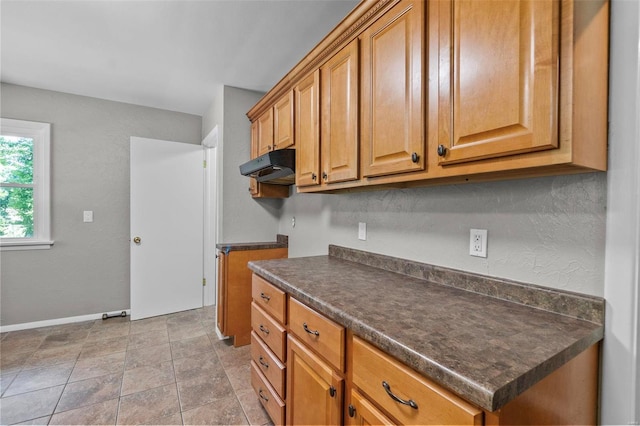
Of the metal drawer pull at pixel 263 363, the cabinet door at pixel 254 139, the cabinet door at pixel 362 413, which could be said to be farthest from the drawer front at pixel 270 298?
the cabinet door at pixel 254 139

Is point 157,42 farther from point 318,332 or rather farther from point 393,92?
point 318,332

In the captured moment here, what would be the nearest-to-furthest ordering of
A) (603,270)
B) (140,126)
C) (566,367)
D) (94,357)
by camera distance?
(566,367) < (603,270) < (94,357) < (140,126)

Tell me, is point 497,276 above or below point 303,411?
above

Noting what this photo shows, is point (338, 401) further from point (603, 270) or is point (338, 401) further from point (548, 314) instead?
point (603, 270)

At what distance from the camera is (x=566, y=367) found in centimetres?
75

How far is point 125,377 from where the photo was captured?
2.11m

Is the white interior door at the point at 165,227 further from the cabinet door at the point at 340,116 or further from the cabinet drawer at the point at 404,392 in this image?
the cabinet drawer at the point at 404,392

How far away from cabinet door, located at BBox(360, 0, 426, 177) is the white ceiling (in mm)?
618

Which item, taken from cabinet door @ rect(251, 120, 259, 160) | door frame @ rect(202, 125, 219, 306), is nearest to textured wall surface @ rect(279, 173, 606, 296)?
cabinet door @ rect(251, 120, 259, 160)

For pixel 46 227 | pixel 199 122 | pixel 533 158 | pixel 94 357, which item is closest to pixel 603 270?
pixel 533 158

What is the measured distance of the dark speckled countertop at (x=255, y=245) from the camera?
102 inches

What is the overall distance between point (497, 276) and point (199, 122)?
3728 millimetres

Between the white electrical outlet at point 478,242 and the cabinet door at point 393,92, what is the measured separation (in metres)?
0.40

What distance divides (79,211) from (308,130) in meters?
2.90
